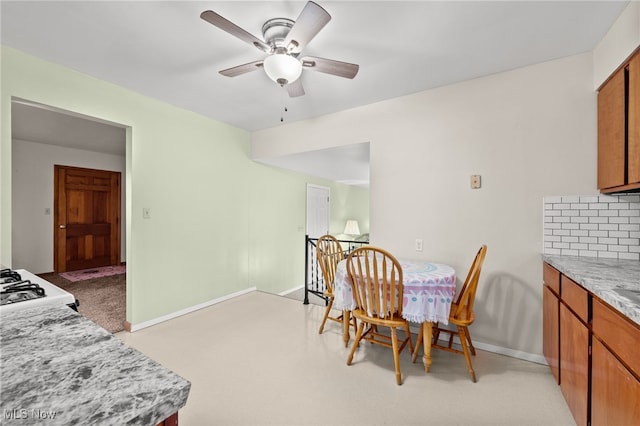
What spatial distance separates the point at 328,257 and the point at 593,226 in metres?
2.05

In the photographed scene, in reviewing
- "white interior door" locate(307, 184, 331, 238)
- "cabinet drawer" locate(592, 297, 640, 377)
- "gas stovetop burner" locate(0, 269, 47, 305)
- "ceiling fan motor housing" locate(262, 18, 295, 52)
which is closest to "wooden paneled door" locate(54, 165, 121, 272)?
"white interior door" locate(307, 184, 331, 238)

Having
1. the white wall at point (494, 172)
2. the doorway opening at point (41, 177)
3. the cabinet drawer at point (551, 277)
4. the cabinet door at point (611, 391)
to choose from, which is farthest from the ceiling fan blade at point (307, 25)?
the doorway opening at point (41, 177)

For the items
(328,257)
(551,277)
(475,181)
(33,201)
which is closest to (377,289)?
(328,257)

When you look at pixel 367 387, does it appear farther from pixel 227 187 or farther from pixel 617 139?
pixel 227 187

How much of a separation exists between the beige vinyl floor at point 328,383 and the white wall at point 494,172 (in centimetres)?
53

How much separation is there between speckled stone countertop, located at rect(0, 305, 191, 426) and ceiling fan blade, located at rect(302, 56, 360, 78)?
5.71ft

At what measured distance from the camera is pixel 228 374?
2.03 metres

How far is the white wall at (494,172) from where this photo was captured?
2.09 metres

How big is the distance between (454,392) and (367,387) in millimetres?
560

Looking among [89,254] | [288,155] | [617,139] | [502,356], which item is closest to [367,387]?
[502,356]

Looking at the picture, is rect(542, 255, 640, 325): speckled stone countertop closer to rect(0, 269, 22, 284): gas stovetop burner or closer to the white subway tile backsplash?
the white subway tile backsplash

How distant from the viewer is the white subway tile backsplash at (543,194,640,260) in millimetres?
1908

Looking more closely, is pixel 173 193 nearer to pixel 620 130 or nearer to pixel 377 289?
pixel 377 289

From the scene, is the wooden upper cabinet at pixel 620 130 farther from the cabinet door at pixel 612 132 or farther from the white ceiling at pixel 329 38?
the white ceiling at pixel 329 38
